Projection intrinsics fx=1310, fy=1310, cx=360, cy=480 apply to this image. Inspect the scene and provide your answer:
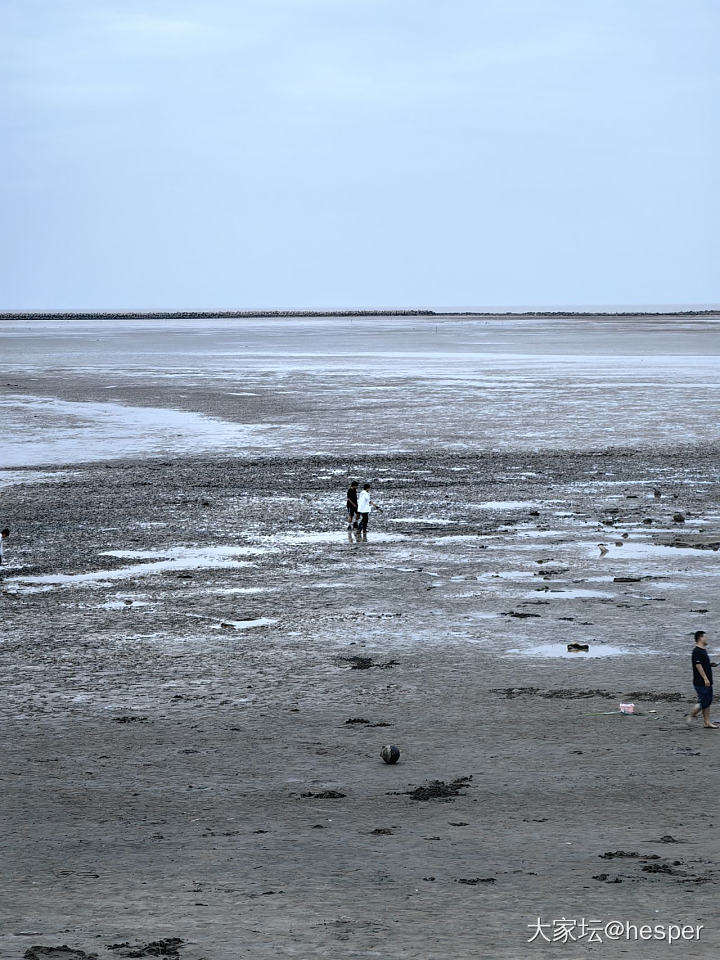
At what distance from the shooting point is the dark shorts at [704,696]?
14.3 meters

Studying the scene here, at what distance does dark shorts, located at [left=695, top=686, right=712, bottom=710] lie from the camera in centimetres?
1427

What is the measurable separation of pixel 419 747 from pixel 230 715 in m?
2.43

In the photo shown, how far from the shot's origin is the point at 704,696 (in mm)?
14266

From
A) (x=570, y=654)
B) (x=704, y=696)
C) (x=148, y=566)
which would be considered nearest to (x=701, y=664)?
(x=704, y=696)

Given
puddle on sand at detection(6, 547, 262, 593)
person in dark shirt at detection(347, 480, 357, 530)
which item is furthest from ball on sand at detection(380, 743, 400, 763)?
person in dark shirt at detection(347, 480, 357, 530)

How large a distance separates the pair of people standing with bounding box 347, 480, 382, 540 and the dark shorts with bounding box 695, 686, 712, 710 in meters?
12.2

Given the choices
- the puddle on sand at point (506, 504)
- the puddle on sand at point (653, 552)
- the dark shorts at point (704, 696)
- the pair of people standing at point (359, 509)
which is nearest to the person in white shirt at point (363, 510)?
the pair of people standing at point (359, 509)

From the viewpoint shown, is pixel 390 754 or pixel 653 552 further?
pixel 653 552

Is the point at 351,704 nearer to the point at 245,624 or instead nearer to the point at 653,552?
the point at 245,624

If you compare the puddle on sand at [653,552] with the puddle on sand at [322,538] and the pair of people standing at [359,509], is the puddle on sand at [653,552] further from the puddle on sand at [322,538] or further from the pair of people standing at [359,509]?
the pair of people standing at [359,509]

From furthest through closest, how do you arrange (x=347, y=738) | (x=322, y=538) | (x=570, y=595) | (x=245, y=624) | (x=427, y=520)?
(x=427, y=520), (x=322, y=538), (x=570, y=595), (x=245, y=624), (x=347, y=738)

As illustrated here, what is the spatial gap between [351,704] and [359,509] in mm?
10943

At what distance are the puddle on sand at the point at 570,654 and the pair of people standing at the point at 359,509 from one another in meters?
8.65

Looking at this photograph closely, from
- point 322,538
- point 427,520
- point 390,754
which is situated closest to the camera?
point 390,754
